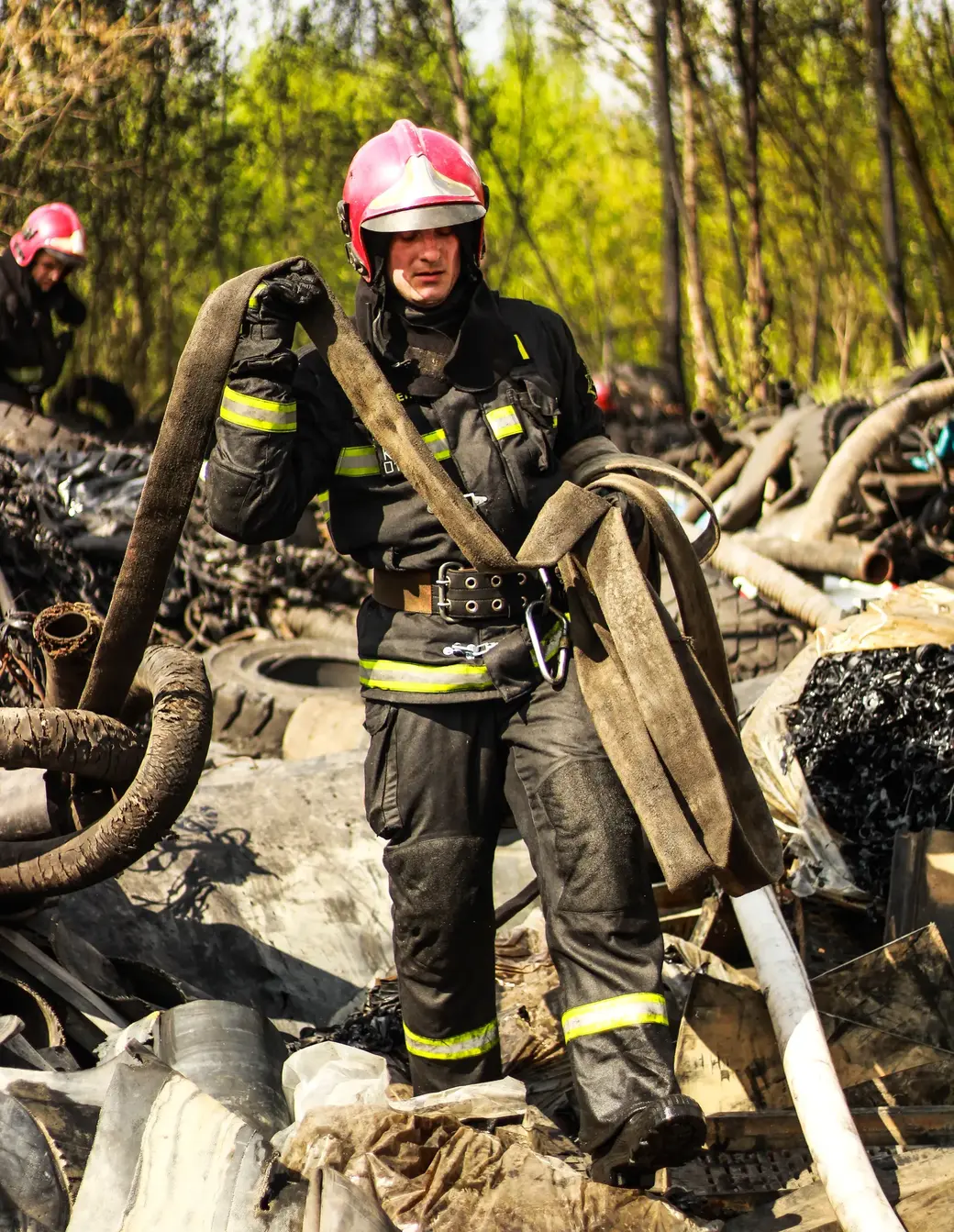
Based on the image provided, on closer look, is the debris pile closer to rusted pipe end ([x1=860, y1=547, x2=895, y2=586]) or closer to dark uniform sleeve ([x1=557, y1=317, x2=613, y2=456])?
dark uniform sleeve ([x1=557, y1=317, x2=613, y2=456])

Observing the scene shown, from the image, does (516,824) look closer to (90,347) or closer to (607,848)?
(607,848)

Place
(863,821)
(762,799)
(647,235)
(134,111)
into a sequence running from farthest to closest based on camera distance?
(647,235) < (134,111) < (863,821) < (762,799)

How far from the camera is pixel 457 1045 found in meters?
3.24

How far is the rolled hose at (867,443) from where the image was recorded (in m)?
7.68

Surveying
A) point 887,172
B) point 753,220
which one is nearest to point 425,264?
point 887,172

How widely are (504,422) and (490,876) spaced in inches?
40.2

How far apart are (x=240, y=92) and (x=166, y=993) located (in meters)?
18.6

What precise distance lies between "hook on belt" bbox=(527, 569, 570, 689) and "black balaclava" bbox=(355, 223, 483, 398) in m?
0.51

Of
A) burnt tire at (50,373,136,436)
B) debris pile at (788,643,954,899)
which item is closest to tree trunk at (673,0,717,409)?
burnt tire at (50,373,136,436)

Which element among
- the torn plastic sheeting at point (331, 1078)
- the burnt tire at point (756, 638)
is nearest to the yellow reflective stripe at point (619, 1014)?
the torn plastic sheeting at point (331, 1078)

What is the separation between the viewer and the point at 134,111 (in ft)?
52.7

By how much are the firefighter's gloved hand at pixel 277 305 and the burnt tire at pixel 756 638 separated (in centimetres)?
356

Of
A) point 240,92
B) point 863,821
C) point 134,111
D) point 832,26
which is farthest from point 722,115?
point 863,821

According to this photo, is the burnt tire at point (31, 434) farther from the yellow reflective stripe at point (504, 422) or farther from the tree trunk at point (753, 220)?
the tree trunk at point (753, 220)
